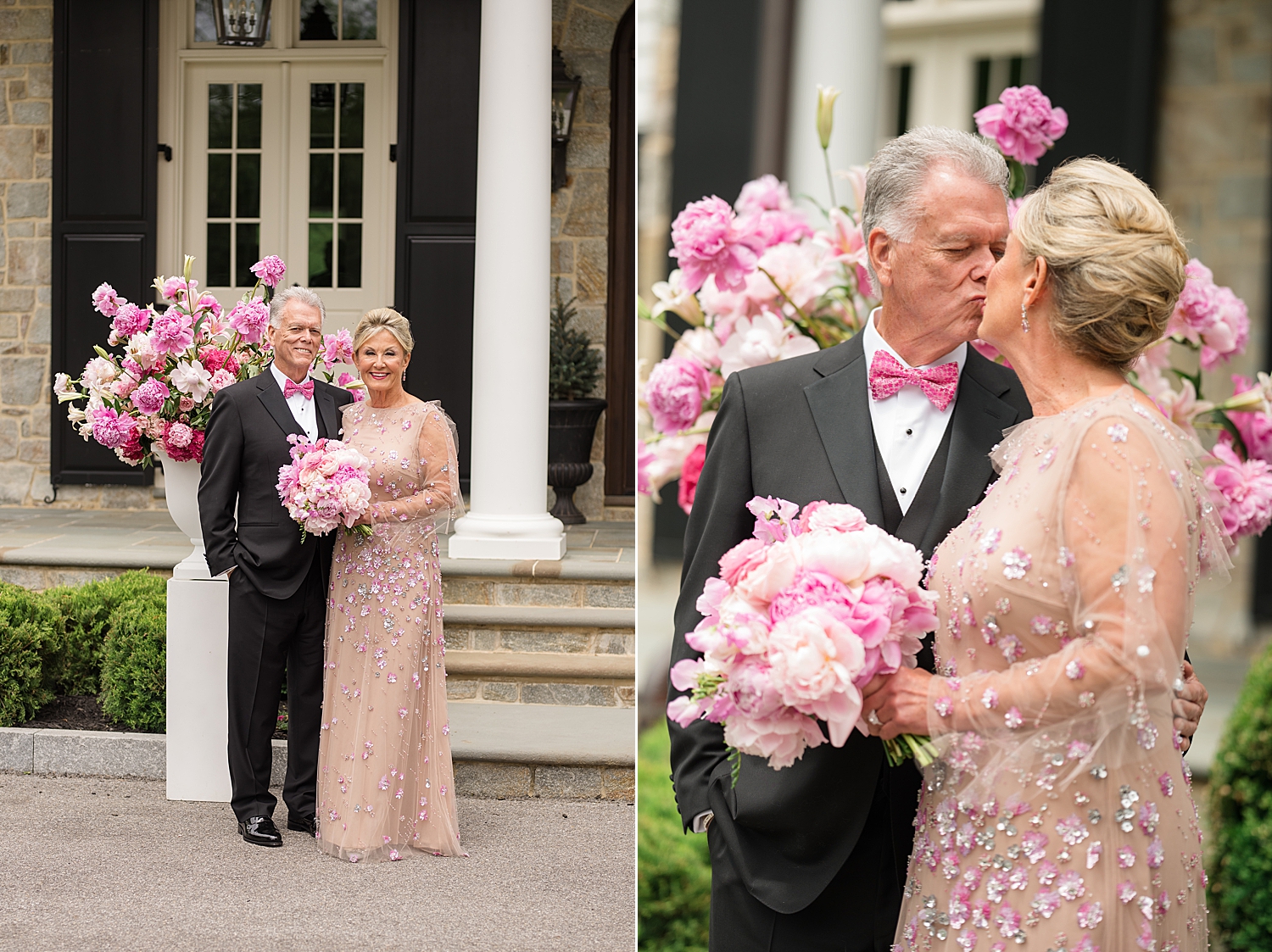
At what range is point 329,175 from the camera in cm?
920

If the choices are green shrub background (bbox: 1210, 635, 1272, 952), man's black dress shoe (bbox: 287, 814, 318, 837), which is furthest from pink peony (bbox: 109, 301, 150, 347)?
green shrub background (bbox: 1210, 635, 1272, 952)

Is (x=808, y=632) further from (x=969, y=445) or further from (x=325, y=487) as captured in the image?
(x=325, y=487)

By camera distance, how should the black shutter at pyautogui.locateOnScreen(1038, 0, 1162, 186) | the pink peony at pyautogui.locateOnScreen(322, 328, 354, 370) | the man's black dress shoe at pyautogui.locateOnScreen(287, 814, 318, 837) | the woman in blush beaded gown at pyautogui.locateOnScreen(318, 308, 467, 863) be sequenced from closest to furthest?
1. the woman in blush beaded gown at pyautogui.locateOnScreen(318, 308, 467, 863)
2. the man's black dress shoe at pyautogui.locateOnScreen(287, 814, 318, 837)
3. the pink peony at pyautogui.locateOnScreen(322, 328, 354, 370)
4. the black shutter at pyautogui.locateOnScreen(1038, 0, 1162, 186)

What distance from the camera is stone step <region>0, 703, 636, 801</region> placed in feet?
17.4

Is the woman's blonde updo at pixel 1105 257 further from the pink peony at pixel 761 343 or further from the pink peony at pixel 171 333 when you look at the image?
the pink peony at pixel 171 333

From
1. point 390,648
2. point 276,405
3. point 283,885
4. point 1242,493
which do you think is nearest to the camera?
point 1242,493

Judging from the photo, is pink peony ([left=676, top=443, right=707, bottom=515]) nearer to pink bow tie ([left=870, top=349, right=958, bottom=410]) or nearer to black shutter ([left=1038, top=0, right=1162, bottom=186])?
pink bow tie ([left=870, top=349, right=958, bottom=410])

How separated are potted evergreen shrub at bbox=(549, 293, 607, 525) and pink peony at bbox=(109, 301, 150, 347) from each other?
368 centimetres

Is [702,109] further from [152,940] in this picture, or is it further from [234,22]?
[152,940]

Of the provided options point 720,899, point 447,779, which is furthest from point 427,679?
point 720,899

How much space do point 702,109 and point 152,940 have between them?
208 inches

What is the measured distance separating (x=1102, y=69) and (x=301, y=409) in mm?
4786

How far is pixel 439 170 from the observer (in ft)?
28.2

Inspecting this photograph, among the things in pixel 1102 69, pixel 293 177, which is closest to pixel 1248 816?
pixel 1102 69
